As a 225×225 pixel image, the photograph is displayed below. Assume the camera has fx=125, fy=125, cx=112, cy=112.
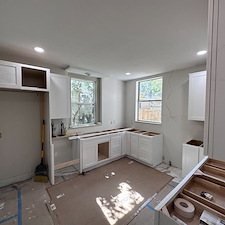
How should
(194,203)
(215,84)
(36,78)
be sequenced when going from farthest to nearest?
(36,78) < (194,203) < (215,84)

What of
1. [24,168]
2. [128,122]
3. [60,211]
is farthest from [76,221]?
[128,122]

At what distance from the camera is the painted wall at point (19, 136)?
2504mm

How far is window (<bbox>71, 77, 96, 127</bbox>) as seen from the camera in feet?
11.6

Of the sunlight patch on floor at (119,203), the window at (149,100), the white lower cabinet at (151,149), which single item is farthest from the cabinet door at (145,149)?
the sunlight patch on floor at (119,203)

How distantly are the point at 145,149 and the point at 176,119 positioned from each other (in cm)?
117

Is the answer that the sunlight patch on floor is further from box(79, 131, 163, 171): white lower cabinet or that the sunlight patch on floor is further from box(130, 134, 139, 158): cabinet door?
box(130, 134, 139, 158): cabinet door

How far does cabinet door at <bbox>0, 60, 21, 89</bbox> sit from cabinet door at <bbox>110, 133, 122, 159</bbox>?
8.13ft

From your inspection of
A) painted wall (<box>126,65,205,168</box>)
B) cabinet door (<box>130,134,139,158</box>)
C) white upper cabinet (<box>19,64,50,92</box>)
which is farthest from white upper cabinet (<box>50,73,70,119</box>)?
painted wall (<box>126,65,205,168</box>)

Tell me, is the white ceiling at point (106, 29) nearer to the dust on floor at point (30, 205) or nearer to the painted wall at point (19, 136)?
the painted wall at point (19, 136)

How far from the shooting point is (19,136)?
2674 mm

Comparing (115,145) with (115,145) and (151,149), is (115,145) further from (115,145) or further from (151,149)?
(151,149)

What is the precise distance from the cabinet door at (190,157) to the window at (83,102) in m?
2.62

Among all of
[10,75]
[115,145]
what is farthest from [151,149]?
[10,75]

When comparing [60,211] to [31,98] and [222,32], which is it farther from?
[222,32]
